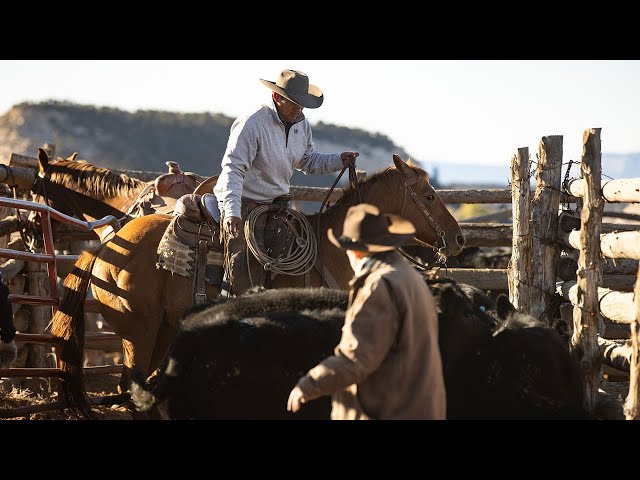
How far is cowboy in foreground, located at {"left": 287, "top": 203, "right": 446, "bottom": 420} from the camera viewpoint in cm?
398

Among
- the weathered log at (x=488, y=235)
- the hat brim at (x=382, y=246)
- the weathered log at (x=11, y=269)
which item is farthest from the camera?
the weathered log at (x=488, y=235)

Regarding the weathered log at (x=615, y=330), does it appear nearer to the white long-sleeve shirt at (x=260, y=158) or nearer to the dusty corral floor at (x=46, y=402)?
the white long-sleeve shirt at (x=260, y=158)

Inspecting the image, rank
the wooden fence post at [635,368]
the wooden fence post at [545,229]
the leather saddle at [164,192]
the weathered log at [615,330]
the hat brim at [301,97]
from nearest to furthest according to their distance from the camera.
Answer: the wooden fence post at [635,368], the wooden fence post at [545,229], the hat brim at [301,97], the leather saddle at [164,192], the weathered log at [615,330]

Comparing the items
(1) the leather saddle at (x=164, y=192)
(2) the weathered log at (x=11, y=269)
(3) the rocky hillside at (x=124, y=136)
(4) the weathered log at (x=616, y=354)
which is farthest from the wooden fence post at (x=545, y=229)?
(3) the rocky hillside at (x=124, y=136)

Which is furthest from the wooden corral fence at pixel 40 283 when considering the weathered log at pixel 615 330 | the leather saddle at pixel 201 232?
the weathered log at pixel 615 330

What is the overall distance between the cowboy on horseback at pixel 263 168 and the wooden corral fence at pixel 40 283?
1.53 metres

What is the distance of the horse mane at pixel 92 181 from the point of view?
9156mm

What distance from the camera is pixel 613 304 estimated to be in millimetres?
5762

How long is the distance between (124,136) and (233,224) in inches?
2216

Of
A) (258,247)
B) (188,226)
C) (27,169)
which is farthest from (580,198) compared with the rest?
(27,169)

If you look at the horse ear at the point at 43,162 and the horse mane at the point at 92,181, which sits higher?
the horse ear at the point at 43,162

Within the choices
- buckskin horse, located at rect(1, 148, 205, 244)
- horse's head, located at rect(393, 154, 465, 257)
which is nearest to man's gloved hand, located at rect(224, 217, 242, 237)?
horse's head, located at rect(393, 154, 465, 257)

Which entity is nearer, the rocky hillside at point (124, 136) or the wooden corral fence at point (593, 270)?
the wooden corral fence at point (593, 270)

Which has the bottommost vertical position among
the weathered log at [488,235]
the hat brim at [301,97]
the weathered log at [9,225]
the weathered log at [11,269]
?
the weathered log at [11,269]
